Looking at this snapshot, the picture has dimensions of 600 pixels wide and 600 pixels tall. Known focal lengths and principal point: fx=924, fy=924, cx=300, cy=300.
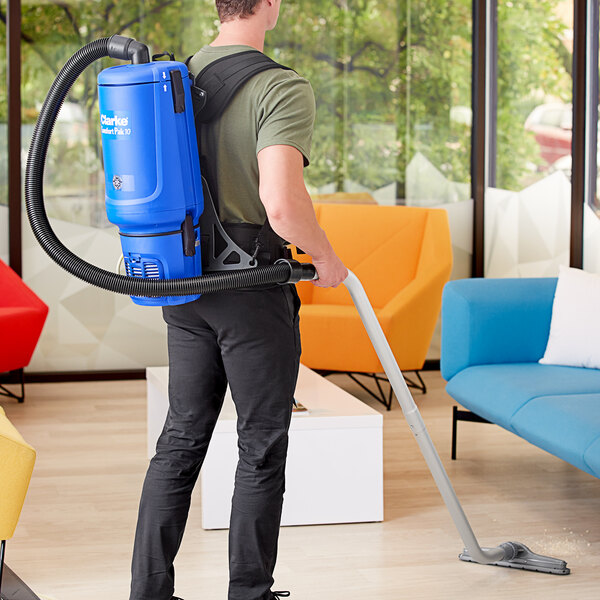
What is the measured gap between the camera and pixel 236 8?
180 cm

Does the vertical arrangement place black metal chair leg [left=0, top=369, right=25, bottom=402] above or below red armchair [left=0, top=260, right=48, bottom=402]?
below

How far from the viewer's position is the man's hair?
1.79 meters

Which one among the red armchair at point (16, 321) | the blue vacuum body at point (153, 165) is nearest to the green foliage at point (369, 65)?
the red armchair at point (16, 321)

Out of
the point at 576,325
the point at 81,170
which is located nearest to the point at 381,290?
the point at 576,325

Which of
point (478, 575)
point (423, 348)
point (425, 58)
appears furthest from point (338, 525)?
point (425, 58)

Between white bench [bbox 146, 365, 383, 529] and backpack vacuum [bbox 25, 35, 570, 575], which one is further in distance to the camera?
white bench [bbox 146, 365, 383, 529]

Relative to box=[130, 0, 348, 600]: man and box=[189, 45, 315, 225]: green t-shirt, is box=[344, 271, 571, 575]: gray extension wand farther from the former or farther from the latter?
box=[189, 45, 315, 225]: green t-shirt

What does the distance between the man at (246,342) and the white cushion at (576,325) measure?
1.68m

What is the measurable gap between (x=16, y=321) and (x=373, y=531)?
2.13 metres

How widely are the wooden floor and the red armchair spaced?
1.32 feet

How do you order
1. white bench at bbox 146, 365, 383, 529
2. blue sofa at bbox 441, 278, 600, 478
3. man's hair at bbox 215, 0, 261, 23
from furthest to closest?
blue sofa at bbox 441, 278, 600, 478
white bench at bbox 146, 365, 383, 529
man's hair at bbox 215, 0, 261, 23

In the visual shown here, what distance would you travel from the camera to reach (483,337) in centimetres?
337

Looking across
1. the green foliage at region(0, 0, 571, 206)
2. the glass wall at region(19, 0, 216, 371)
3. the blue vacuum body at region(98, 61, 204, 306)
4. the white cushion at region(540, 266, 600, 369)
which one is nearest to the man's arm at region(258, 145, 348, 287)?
the blue vacuum body at region(98, 61, 204, 306)

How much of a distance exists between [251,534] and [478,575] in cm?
84
